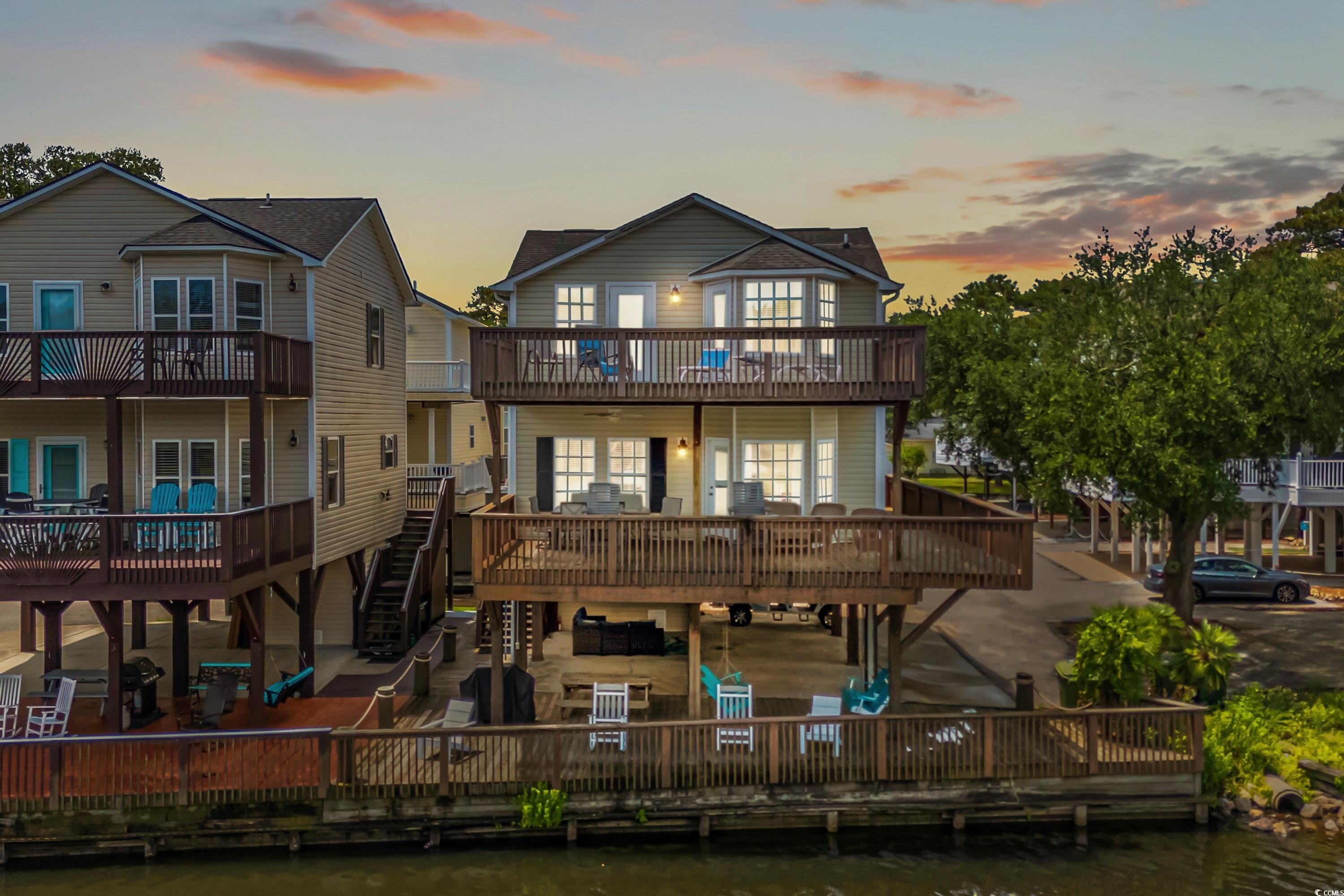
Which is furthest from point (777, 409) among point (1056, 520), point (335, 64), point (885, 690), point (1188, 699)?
point (1056, 520)

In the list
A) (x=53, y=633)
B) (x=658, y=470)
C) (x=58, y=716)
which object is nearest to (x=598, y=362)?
(x=658, y=470)

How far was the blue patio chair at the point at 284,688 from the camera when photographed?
15.5m

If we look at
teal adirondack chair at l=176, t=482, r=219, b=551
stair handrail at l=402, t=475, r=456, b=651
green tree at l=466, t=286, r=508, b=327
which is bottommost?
stair handrail at l=402, t=475, r=456, b=651

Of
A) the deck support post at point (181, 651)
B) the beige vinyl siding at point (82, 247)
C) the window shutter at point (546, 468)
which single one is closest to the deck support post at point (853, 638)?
the window shutter at point (546, 468)

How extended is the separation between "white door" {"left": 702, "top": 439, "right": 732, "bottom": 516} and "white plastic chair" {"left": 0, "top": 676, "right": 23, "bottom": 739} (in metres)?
12.6

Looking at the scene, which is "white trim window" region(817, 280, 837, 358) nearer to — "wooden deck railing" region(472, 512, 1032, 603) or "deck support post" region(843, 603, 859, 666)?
"wooden deck railing" region(472, 512, 1032, 603)

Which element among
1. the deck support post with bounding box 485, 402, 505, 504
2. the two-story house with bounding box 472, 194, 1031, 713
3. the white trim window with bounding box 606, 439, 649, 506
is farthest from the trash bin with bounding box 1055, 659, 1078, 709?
the deck support post with bounding box 485, 402, 505, 504

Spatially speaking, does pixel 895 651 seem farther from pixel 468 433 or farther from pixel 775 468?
pixel 468 433

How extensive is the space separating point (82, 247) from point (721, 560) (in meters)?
15.4

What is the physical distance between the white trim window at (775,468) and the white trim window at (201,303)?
11273 mm

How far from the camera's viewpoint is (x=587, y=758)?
12.2m

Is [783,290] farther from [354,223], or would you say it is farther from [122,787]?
[122,787]

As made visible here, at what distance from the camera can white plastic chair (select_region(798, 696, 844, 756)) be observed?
1238 centimetres

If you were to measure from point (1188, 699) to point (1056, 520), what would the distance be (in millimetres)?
33510
